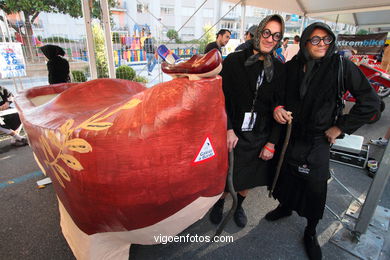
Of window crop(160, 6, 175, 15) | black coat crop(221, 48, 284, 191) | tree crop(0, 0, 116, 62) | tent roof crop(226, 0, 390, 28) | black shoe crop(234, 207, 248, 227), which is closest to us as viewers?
black coat crop(221, 48, 284, 191)

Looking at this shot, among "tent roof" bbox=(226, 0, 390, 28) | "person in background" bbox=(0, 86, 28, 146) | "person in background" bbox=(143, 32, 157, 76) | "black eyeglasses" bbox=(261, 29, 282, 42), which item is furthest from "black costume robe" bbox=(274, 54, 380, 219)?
"tent roof" bbox=(226, 0, 390, 28)

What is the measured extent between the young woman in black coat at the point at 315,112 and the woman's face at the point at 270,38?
16cm

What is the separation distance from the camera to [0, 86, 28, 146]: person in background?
11.3ft

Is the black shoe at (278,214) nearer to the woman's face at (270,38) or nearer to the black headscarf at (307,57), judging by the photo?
the black headscarf at (307,57)

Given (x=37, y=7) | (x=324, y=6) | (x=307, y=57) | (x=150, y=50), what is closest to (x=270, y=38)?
(x=307, y=57)

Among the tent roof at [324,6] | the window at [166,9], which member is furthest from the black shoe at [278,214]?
the window at [166,9]

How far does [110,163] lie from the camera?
0.96 metres

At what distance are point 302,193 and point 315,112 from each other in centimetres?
57

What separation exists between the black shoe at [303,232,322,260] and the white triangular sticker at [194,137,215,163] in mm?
1188

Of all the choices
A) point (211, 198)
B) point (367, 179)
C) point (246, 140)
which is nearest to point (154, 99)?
point (211, 198)

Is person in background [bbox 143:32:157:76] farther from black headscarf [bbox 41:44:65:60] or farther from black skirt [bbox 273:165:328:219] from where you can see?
black skirt [bbox 273:165:328:219]

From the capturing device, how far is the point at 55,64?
127 inches

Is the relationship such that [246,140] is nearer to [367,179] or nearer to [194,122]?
[194,122]

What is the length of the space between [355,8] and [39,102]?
274 inches
